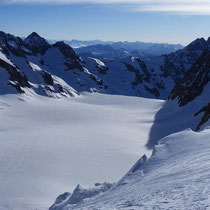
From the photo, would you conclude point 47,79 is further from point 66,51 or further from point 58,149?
point 58,149

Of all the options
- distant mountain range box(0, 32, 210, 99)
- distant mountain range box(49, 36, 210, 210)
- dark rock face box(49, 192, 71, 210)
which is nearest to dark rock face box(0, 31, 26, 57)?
distant mountain range box(0, 32, 210, 99)

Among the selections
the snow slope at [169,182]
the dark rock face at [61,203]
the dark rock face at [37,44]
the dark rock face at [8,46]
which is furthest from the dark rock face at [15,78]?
the dark rock face at [37,44]

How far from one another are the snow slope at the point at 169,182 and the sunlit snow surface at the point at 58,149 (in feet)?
21.2

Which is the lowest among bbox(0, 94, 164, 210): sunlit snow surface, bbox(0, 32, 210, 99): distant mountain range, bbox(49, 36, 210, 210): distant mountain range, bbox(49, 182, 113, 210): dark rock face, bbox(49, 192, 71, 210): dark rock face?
bbox(0, 32, 210, 99): distant mountain range

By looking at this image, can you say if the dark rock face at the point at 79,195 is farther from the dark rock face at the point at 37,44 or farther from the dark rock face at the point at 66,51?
the dark rock face at the point at 37,44

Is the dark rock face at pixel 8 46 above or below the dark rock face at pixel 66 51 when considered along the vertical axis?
above

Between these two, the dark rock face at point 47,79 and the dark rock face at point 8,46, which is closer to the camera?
the dark rock face at point 47,79

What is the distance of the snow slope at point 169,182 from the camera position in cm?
1037

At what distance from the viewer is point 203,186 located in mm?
11086

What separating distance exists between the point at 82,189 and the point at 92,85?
102 m

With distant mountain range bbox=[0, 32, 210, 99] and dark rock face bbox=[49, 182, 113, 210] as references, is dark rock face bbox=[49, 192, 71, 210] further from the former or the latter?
distant mountain range bbox=[0, 32, 210, 99]

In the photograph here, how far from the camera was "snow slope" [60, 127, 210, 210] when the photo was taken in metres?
10.4

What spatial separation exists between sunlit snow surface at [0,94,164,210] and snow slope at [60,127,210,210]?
647cm

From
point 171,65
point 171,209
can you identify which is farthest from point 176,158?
point 171,65
